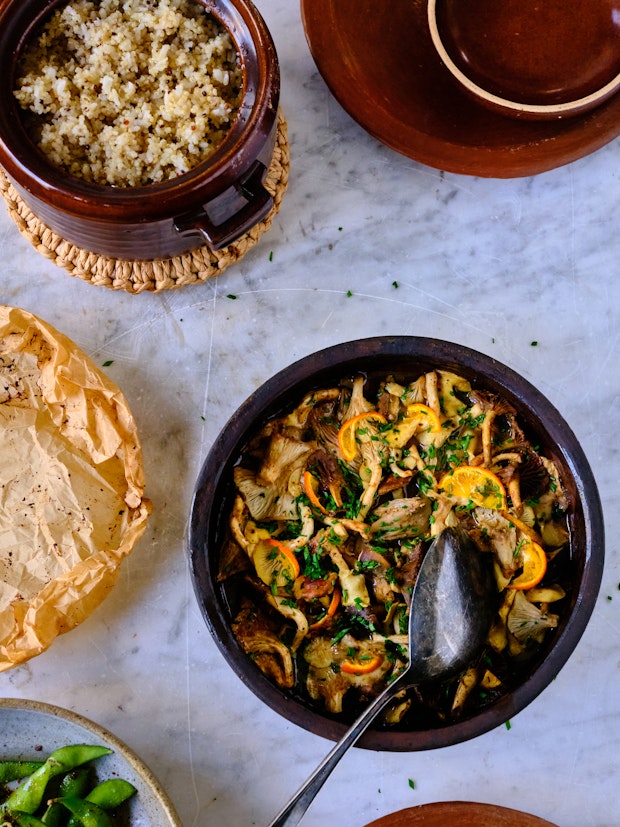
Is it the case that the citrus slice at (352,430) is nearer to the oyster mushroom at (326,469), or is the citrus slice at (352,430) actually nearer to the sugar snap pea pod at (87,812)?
the oyster mushroom at (326,469)

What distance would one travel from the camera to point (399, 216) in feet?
5.08

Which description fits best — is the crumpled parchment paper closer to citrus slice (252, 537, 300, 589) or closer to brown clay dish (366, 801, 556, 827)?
citrus slice (252, 537, 300, 589)

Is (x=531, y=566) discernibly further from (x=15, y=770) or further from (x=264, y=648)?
(x=15, y=770)

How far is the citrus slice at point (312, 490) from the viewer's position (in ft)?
4.52

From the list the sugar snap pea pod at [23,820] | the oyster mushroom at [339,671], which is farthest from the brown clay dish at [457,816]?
the sugar snap pea pod at [23,820]

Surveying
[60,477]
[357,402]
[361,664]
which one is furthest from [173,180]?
[361,664]

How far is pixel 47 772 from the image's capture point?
1.39 meters

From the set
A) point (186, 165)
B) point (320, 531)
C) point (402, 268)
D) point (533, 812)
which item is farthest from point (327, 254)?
point (533, 812)

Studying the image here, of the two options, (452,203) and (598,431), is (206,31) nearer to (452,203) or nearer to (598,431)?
(452,203)

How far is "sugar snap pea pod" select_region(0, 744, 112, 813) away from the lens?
139cm

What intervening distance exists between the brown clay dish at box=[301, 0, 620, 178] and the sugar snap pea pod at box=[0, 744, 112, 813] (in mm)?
1043

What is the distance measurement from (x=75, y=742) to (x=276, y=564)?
1.39 feet

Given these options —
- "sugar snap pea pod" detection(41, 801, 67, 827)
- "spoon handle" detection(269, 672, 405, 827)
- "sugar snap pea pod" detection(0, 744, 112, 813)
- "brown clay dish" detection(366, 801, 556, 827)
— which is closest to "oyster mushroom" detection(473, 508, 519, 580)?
"spoon handle" detection(269, 672, 405, 827)

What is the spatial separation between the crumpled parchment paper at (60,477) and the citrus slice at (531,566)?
22.5 inches
